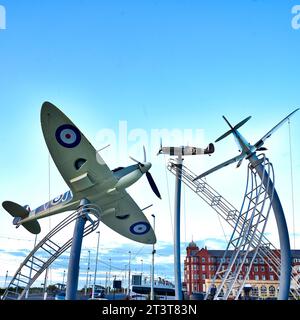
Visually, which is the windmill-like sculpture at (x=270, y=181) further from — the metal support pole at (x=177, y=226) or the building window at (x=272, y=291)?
the building window at (x=272, y=291)

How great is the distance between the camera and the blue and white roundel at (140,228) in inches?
1230

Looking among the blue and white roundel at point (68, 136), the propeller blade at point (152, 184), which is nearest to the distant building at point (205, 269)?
the propeller blade at point (152, 184)

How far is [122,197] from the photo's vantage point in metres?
28.1

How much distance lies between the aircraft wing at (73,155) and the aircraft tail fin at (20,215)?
8919 millimetres

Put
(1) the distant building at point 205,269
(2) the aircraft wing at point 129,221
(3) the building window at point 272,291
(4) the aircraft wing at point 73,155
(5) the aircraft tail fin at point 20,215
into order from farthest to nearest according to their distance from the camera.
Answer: (1) the distant building at point 205,269
(3) the building window at point 272,291
(5) the aircraft tail fin at point 20,215
(2) the aircraft wing at point 129,221
(4) the aircraft wing at point 73,155

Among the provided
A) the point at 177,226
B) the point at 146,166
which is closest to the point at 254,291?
the point at 177,226

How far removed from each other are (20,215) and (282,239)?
81.6ft

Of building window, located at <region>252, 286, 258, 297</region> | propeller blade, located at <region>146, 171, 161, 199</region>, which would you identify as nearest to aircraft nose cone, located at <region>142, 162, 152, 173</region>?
propeller blade, located at <region>146, 171, 161, 199</region>

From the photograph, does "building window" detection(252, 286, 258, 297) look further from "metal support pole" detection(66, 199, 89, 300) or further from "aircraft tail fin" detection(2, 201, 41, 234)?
"metal support pole" detection(66, 199, 89, 300)

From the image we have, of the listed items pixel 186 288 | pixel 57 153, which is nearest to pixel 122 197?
pixel 57 153

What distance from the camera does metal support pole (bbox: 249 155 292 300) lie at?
51.1 ft

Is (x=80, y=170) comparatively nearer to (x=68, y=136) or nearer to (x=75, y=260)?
(x=68, y=136)

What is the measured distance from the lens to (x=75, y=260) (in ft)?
67.5

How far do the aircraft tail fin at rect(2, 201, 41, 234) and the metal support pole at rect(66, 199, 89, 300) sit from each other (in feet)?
35.6
